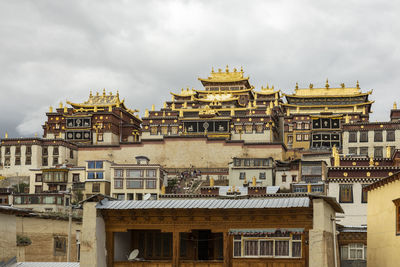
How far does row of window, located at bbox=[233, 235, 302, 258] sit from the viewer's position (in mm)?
31891

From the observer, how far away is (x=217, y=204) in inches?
1302

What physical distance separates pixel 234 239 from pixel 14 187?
73537mm

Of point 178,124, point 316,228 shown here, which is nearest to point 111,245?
point 316,228

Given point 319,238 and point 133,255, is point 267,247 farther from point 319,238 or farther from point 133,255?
point 133,255

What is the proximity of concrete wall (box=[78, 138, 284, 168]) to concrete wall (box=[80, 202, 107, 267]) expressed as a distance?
6888cm

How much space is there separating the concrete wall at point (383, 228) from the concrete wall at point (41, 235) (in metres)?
24.3

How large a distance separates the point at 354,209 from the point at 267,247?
36.4 m

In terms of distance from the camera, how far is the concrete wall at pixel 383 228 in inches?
1400

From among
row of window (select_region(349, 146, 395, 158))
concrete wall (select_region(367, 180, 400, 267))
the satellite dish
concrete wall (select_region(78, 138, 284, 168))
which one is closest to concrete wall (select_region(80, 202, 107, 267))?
the satellite dish

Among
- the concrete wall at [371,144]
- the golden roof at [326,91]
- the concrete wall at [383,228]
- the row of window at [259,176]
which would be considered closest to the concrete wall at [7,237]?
the concrete wall at [383,228]

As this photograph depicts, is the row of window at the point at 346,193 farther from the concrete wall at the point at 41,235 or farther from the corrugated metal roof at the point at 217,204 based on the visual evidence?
the corrugated metal roof at the point at 217,204

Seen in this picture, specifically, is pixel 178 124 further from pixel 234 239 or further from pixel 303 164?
pixel 234 239

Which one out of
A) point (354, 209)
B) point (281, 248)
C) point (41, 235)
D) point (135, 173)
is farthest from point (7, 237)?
point (135, 173)

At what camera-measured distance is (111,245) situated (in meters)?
34.3
